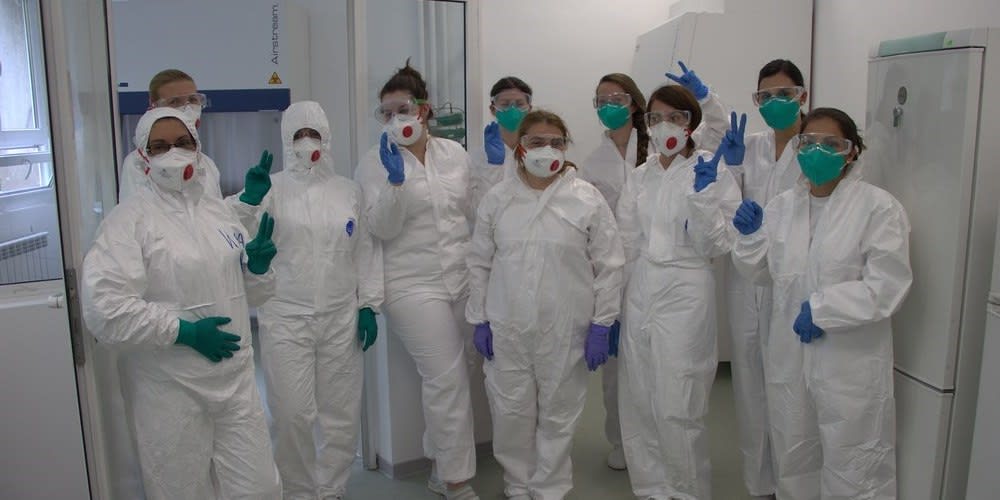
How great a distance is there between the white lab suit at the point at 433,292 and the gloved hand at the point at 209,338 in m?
0.83

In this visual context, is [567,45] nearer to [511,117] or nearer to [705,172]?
[511,117]

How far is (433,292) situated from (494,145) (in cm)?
59

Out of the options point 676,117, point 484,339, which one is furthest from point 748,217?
point 484,339

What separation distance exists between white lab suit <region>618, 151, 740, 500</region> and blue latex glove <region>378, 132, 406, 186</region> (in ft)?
2.62

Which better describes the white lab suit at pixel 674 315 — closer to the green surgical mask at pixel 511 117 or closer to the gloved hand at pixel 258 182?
the green surgical mask at pixel 511 117

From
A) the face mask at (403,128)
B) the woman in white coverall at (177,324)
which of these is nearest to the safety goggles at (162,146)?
the woman in white coverall at (177,324)

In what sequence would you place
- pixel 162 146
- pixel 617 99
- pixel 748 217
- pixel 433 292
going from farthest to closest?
1. pixel 617 99
2. pixel 433 292
3. pixel 748 217
4. pixel 162 146

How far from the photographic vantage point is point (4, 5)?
233 centimetres

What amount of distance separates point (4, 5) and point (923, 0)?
326 centimetres

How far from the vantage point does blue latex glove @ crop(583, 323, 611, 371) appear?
2475 millimetres

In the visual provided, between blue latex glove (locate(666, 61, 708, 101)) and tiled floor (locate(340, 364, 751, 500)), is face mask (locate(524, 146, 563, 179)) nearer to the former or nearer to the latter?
blue latex glove (locate(666, 61, 708, 101))

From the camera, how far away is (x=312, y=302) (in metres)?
2.45

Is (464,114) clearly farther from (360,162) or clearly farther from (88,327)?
(88,327)

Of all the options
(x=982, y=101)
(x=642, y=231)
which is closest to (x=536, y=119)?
(x=642, y=231)
